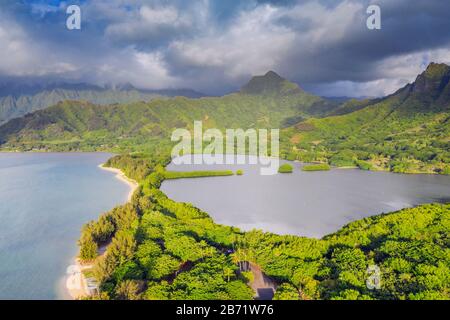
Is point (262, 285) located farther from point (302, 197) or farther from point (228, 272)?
point (302, 197)

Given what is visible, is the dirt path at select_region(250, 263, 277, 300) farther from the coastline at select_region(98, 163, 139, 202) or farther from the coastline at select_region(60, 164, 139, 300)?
the coastline at select_region(98, 163, 139, 202)

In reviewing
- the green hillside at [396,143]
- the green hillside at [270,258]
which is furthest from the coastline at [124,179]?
the green hillside at [396,143]

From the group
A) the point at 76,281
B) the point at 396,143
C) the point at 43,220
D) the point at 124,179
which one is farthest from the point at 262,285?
the point at 396,143

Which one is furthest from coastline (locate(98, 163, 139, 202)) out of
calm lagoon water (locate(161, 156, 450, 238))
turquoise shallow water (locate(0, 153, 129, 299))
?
calm lagoon water (locate(161, 156, 450, 238))

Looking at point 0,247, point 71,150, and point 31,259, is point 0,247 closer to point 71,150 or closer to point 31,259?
point 31,259

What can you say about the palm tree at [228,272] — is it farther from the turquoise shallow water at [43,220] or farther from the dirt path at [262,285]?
the turquoise shallow water at [43,220]
